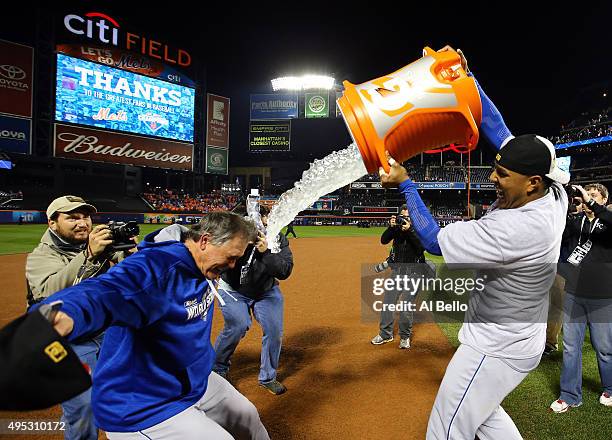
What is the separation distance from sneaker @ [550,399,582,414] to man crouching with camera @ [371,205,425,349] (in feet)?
6.82

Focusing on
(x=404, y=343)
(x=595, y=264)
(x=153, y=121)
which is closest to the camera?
(x=595, y=264)

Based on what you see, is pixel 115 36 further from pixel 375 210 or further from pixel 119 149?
pixel 375 210

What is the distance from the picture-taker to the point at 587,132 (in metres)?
40.3

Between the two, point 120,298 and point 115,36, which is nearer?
point 120,298

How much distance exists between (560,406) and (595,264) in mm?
1421

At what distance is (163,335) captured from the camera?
1.86 m

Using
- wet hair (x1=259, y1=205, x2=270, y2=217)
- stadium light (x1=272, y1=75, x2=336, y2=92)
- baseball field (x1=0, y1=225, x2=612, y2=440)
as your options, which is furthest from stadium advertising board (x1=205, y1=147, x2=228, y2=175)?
wet hair (x1=259, y1=205, x2=270, y2=217)

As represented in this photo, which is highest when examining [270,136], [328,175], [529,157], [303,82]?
[303,82]

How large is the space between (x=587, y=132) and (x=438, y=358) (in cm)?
4572

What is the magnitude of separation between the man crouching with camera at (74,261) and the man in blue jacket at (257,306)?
4.35 feet

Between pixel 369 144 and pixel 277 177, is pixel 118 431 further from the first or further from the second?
pixel 277 177

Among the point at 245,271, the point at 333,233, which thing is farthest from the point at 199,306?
the point at 333,233

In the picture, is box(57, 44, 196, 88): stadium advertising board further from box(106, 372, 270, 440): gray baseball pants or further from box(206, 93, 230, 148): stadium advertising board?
box(106, 372, 270, 440): gray baseball pants

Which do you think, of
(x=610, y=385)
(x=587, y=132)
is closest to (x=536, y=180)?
(x=610, y=385)
